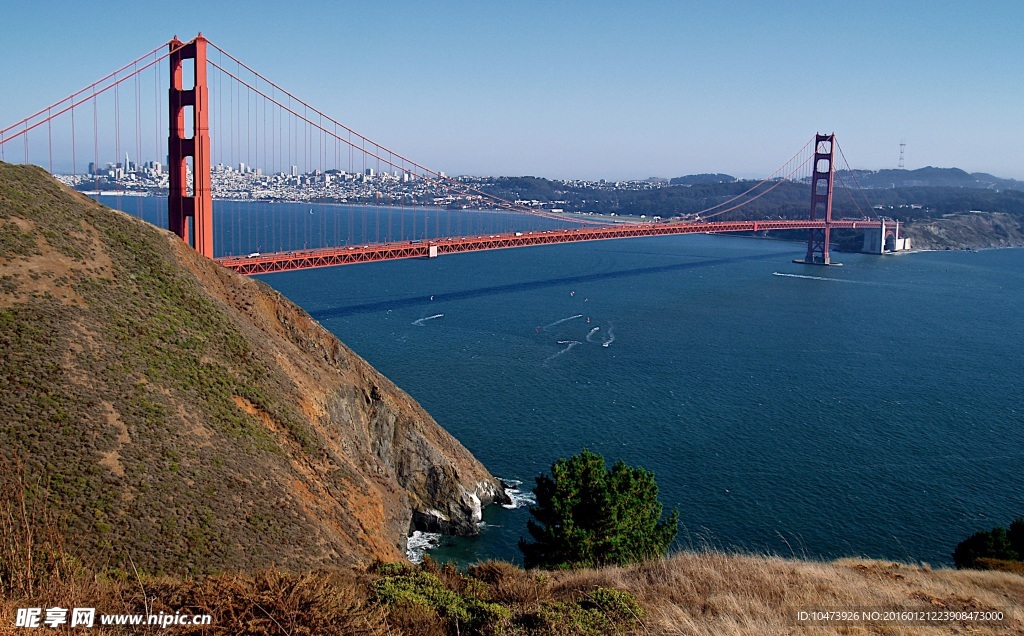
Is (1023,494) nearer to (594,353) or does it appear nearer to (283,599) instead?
(594,353)

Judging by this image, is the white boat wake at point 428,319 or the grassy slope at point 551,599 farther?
the white boat wake at point 428,319

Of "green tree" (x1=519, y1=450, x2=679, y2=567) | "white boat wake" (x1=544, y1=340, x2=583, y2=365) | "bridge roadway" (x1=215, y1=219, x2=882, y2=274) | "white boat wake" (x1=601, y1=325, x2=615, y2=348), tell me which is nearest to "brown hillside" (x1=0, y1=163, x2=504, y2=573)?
"green tree" (x1=519, y1=450, x2=679, y2=567)

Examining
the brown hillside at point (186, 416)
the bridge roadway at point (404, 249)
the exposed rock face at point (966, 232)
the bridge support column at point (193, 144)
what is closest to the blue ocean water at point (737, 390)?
the brown hillside at point (186, 416)

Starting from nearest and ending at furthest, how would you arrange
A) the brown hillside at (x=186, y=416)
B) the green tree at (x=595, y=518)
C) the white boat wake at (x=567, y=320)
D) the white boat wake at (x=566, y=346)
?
1. the brown hillside at (x=186, y=416)
2. the green tree at (x=595, y=518)
3. the white boat wake at (x=566, y=346)
4. the white boat wake at (x=567, y=320)

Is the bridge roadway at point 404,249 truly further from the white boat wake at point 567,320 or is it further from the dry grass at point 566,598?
the dry grass at point 566,598

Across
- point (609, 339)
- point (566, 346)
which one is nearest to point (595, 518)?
point (566, 346)

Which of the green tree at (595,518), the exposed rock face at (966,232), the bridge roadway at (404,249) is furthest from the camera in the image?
the exposed rock face at (966,232)
